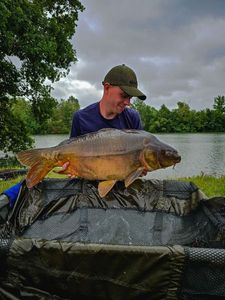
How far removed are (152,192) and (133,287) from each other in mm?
1121

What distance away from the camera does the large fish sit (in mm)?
2387

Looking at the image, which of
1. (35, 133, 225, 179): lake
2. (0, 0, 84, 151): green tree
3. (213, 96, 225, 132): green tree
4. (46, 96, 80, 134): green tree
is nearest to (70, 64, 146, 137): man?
(35, 133, 225, 179): lake

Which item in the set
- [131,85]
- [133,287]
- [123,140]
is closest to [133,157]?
[123,140]

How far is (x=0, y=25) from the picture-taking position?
7.84 meters

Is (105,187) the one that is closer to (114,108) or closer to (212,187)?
(114,108)

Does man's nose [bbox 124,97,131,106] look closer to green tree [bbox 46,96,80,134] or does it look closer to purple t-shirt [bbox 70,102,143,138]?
purple t-shirt [bbox 70,102,143,138]

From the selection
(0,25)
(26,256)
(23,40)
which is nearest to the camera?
(26,256)

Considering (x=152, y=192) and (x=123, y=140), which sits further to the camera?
(x=152, y=192)

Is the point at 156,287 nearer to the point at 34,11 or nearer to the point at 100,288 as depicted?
the point at 100,288

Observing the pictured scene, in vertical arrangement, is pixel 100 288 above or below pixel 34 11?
below

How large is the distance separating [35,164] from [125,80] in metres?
0.84

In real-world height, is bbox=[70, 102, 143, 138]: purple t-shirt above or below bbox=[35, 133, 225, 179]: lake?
above

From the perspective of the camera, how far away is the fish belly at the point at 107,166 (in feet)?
7.96

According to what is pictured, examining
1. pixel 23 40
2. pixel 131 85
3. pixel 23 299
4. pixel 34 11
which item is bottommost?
pixel 23 299
